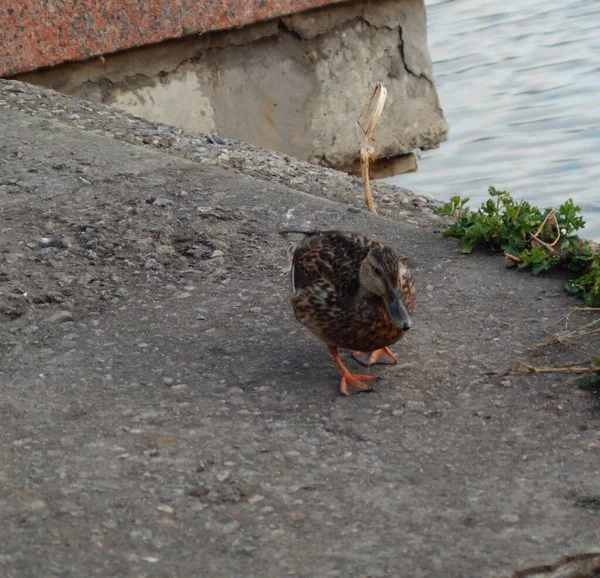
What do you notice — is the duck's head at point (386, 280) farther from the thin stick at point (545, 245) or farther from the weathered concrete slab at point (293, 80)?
the weathered concrete slab at point (293, 80)

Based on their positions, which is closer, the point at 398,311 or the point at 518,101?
the point at 398,311

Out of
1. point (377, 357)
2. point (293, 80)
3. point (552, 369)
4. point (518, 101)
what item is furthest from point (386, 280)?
point (518, 101)

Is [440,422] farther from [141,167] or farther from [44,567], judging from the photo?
[141,167]

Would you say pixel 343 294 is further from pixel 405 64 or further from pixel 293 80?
pixel 405 64

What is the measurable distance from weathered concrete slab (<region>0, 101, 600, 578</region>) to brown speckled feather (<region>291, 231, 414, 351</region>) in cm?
18

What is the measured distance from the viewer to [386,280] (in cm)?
392

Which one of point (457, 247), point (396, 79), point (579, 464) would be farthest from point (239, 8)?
point (579, 464)

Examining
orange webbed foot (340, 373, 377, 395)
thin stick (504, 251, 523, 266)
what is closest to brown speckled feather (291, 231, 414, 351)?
orange webbed foot (340, 373, 377, 395)

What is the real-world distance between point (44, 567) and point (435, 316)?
221cm

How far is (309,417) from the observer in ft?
12.0

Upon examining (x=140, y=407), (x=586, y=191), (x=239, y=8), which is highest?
(x=239, y=8)

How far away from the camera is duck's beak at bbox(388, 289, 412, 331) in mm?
3822

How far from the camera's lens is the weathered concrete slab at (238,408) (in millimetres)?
2920

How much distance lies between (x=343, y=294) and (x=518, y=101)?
6.23m
